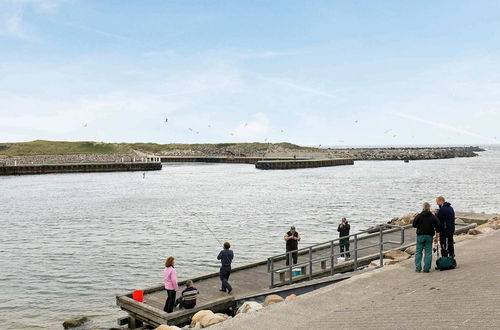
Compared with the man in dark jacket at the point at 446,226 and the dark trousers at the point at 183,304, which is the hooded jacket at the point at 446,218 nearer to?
the man in dark jacket at the point at 446,226

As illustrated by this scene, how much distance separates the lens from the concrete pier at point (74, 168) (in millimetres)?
106000

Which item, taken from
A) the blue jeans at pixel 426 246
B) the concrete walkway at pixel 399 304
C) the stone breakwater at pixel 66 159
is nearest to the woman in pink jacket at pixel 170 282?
the concrete walkway at pixel 399 304

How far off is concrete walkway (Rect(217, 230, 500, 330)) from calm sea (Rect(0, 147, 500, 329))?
8939 mm

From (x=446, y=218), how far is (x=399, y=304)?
12.6ft

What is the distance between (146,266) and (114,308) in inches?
233

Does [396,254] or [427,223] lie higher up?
[427,223]

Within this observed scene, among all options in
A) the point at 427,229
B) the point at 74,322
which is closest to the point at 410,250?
the point at 427,229

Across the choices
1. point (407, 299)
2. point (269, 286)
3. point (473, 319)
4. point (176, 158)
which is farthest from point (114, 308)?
point (176, 158)

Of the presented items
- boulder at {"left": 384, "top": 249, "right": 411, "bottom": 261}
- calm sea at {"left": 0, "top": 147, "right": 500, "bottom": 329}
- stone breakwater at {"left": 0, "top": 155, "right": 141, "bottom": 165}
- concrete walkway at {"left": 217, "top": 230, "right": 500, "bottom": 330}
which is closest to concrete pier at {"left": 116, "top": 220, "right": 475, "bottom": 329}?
boulder at {"left": 384, "top": 249, "right": 411, "bottom": 261}

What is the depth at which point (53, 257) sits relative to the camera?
26344mm

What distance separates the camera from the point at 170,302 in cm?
1280

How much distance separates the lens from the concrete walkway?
8320 mm

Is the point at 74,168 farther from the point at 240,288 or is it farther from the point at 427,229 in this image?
the point at 427,229

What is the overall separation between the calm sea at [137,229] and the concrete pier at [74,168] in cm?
3985
